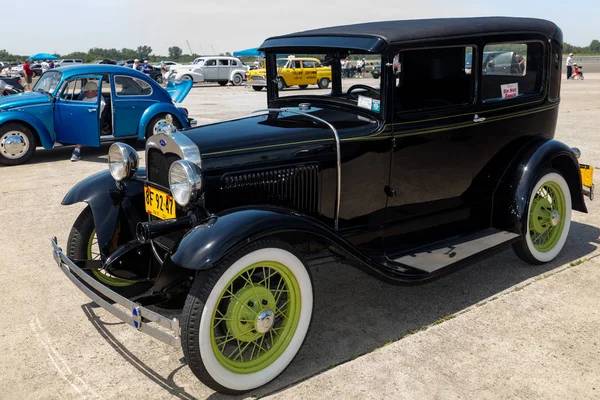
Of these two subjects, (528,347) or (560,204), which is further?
(560,204)

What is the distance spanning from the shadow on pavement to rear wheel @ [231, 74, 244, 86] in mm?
25406

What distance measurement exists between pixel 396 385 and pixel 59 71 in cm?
864

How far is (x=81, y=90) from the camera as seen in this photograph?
919 cm

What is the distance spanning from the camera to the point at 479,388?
282cm

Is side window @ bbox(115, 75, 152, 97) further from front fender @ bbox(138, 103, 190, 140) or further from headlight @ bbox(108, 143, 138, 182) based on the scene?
headlight @ bbox(108, 143, 138, 182)

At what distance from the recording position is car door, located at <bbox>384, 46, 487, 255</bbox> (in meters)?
3.69

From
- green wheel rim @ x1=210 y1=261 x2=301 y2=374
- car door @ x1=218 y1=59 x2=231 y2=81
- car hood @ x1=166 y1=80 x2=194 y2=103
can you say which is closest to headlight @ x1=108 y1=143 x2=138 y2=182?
green wheel rim @ x1=210 y1=261 x2=301 y2=374

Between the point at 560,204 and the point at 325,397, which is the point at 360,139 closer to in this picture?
the point at 325,397

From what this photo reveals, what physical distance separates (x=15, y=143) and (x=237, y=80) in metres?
20.8

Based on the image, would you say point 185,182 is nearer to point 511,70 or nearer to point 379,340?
point 379,340

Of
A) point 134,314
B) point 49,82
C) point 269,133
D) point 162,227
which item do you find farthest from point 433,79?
point 49,82

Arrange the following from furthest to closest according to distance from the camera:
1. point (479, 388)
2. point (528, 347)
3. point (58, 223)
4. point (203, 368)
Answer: point (58, 223) → point (528, 347) → point (479, 388) → point (203, 368)

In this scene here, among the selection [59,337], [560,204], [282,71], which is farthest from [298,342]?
[560,204]

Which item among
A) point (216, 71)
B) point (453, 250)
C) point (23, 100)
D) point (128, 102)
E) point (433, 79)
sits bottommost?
point (453, 250)
